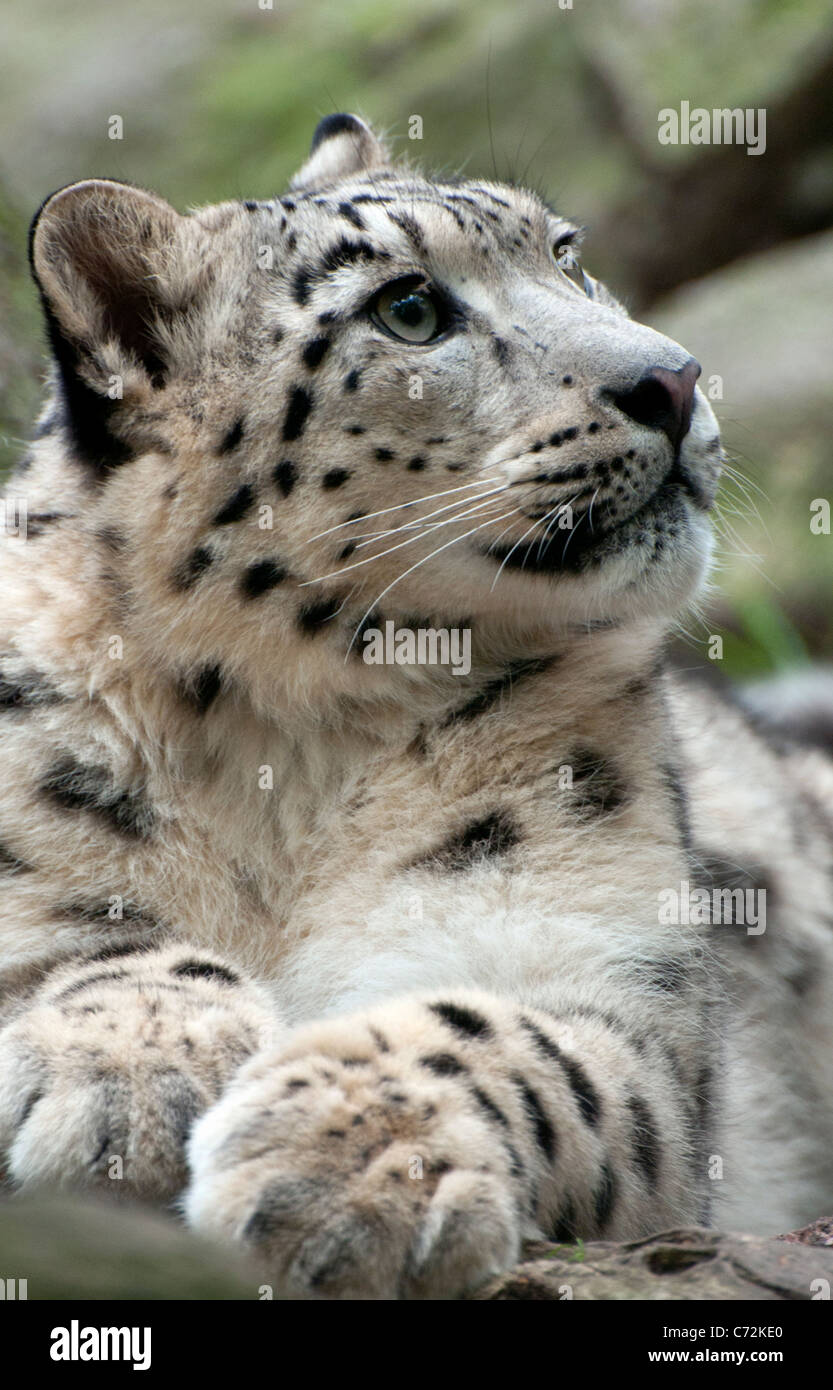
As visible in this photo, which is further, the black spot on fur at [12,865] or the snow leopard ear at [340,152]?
the snow leopard ear at [340,152]

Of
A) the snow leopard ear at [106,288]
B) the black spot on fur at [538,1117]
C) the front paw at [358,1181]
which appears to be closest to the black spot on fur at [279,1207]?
the front paw at [358,1181]

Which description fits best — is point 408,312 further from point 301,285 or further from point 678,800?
point 678,800

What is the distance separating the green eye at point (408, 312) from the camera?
314 cm

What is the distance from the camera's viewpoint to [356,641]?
308 cm

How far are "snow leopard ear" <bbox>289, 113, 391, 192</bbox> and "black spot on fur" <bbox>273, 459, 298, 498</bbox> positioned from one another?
4.25 ft

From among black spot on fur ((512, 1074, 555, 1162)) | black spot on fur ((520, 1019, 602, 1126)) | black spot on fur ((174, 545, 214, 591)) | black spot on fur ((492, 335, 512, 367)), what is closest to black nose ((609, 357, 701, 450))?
black spot on fur ((492, 335, 512, 367))

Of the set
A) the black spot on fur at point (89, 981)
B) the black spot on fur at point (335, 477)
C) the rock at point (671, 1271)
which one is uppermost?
the black spot on fur at point (335, 477)

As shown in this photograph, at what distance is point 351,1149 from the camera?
2111 mm

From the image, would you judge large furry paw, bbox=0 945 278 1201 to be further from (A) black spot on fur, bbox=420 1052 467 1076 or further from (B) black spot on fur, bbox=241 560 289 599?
(B) black spot on fur, bbox=241 560 289 599

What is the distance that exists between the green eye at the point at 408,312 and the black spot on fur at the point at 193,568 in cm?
62

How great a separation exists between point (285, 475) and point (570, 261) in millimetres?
1114

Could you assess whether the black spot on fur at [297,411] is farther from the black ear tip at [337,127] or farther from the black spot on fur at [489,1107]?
the black ear tip at [337,127]

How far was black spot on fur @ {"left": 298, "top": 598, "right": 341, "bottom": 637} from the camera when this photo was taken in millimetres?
3045

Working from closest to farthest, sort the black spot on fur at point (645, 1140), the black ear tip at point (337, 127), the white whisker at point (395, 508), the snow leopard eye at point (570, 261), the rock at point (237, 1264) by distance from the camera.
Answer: the rock at point (237, 1264) → the black spot on fur at point (645, 1140) → the white whisker at point (395, 508) → the snow leopard eye at point (570, 261) → the black ear tip at point (337, 127)
